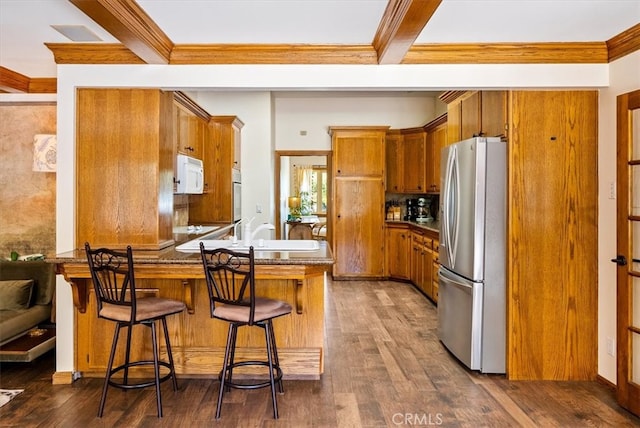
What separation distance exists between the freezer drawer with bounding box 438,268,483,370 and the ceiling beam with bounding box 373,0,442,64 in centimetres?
175

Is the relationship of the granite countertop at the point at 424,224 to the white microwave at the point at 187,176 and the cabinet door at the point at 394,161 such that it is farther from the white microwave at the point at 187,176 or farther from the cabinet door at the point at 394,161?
the white microwave at the point at 187,176

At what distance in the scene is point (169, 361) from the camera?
9.62 feet

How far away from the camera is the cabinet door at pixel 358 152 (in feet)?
21.5

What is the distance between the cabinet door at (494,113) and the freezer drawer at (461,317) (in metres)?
1.15

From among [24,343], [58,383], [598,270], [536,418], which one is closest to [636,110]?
[598,270]

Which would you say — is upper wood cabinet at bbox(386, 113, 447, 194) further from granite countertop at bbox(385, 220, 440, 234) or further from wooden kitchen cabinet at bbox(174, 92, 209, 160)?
wooden kitchen cabinet at bbox(174, 92, 209, 160)

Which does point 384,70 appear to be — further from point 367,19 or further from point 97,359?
point 97,359

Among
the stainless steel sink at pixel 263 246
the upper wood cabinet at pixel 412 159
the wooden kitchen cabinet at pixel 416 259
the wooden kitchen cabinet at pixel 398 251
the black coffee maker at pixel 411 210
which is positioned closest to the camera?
the stainless steel sink at pixel 263 246

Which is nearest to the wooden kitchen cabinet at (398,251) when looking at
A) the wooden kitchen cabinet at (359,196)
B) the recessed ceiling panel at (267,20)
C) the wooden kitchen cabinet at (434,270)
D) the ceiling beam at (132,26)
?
the wooden kitchen cabinet at (359,196)

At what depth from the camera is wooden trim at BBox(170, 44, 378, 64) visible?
3055 mm

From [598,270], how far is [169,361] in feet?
10.0

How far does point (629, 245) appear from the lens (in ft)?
8.68

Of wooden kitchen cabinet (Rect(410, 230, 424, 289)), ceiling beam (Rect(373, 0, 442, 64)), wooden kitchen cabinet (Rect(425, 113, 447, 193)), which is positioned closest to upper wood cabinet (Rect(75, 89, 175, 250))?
ceiling beam (Rect(373, 0, 442, 64))

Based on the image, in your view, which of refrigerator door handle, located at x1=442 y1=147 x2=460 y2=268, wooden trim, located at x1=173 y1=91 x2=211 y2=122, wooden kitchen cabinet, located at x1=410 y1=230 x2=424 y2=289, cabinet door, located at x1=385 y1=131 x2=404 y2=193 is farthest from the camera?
cabinet door, located at x1=385 y1=131 x2=404 y2=193
